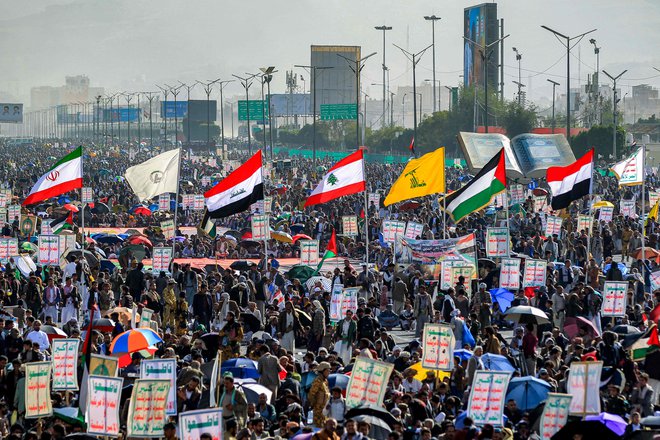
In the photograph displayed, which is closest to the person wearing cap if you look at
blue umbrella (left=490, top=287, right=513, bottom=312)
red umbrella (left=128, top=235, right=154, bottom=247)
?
blue umbrella (left=490, top=287, right=513, bottom=312)

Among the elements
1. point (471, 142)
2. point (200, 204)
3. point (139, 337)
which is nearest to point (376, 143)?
point (471, 142)

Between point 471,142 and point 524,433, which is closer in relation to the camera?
point 524,433

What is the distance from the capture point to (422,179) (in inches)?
1077

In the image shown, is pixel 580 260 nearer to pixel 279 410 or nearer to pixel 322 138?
pixel 279 410

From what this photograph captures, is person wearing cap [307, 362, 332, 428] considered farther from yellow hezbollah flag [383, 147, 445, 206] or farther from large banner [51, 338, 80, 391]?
yellow hezbollah flag [383, 147, 445, 206]

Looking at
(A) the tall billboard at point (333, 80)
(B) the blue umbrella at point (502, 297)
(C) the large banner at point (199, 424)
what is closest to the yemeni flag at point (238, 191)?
(B) the blue umbrella at point (502, 297)

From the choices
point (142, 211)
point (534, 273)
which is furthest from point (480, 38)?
point (534, 273)

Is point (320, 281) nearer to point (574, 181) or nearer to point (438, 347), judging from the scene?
point (574, 181)

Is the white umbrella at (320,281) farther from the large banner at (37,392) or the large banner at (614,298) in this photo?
the large banner at (37,392)

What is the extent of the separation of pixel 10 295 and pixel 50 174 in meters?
3.12

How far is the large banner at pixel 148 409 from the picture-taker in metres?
13.2

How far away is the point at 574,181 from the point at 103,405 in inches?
648

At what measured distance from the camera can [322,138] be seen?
142500 mm

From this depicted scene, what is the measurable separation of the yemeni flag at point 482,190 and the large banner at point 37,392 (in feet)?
41.6
